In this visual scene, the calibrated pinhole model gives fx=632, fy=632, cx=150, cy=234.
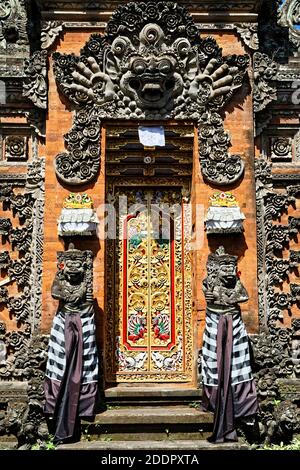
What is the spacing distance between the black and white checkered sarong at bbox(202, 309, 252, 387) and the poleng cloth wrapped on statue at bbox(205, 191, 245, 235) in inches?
48.0

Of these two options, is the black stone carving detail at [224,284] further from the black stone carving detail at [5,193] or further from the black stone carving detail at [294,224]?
the black stone carving detail at [5,193]

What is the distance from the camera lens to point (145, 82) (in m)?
9.34

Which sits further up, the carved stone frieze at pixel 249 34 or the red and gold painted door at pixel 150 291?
the carved stone frieze at pixel 249 34

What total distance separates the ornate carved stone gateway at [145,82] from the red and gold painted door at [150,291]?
998 mm

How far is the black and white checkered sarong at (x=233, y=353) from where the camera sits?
847 centimetres

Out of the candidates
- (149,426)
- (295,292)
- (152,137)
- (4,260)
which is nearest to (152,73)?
(152,137)

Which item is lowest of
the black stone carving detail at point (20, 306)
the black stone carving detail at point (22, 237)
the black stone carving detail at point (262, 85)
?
the black stone carving detail at point (20, 306)

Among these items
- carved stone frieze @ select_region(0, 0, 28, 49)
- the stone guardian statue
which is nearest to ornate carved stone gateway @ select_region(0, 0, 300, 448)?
carved stone frieze @ select_region(0, 0, 28, 49)

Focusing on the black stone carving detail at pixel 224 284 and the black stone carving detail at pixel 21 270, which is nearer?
the black stone carving detail at pixel 224 284

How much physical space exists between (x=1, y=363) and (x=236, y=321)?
11.4 feet

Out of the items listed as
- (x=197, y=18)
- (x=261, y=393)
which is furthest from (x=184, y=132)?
(x=261, y=393)

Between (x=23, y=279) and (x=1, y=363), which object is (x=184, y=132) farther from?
(x=1, y=363)

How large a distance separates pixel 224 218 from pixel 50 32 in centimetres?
389

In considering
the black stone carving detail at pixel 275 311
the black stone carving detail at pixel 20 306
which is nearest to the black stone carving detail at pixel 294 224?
the black stone carving detail at pixel 275 311
